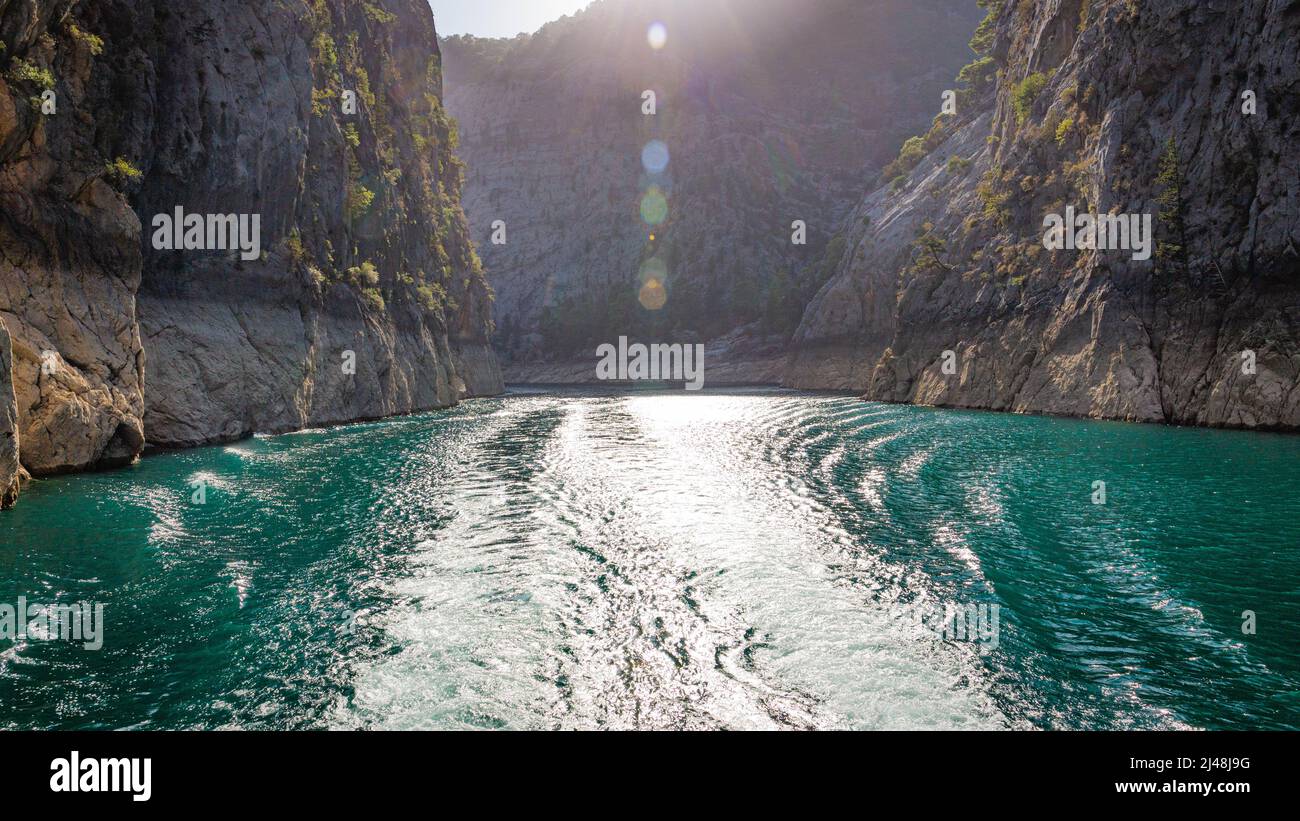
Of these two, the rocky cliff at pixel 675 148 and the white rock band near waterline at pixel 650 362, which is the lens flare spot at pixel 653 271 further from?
the white rock band near waterline at pixel 650 362

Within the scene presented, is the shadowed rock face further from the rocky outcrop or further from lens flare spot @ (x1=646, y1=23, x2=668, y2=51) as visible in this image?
lens flare spot @ (x1=646, y1=23, x2=668, y2=51)

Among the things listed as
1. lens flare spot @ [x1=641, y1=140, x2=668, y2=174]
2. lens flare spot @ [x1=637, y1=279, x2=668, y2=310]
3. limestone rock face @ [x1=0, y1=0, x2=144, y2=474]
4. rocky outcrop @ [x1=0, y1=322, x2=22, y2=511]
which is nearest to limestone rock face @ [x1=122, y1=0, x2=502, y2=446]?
limestone rock face @ [x1=0, y1=0, x2=144, y2=474]

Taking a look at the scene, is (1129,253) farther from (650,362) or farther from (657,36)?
(657,36)

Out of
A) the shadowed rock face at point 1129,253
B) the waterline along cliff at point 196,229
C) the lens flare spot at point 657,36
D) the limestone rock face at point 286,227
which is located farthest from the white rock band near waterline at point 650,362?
the lens flare spot at point 657,36

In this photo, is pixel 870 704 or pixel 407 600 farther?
pixel 407 600

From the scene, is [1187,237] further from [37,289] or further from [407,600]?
[37,289]
